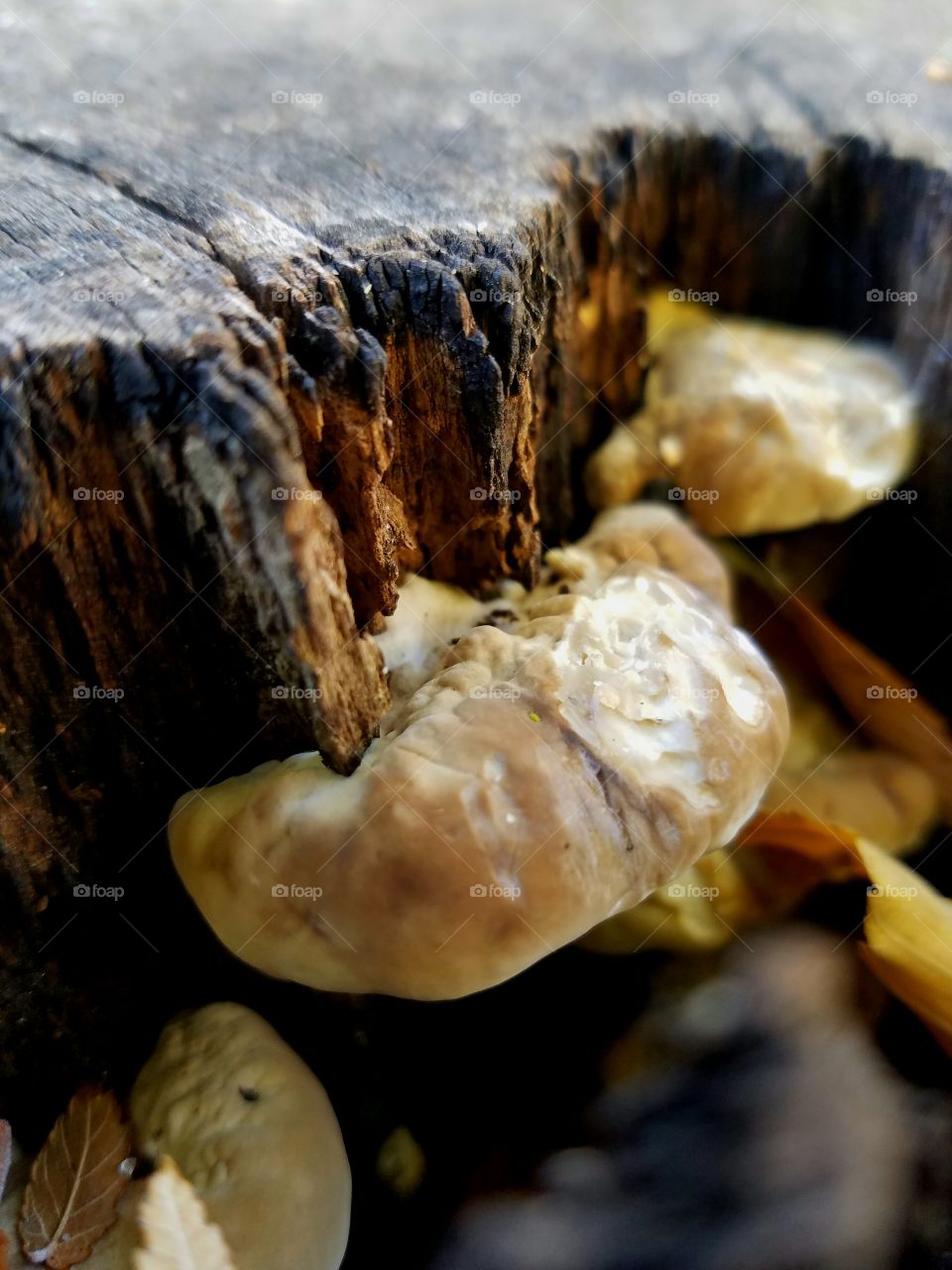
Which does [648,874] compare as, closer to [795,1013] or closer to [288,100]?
[795,1013]

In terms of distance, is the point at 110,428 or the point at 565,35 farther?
the point at 565,35

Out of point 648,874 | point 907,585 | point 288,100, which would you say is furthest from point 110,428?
point 907,585
